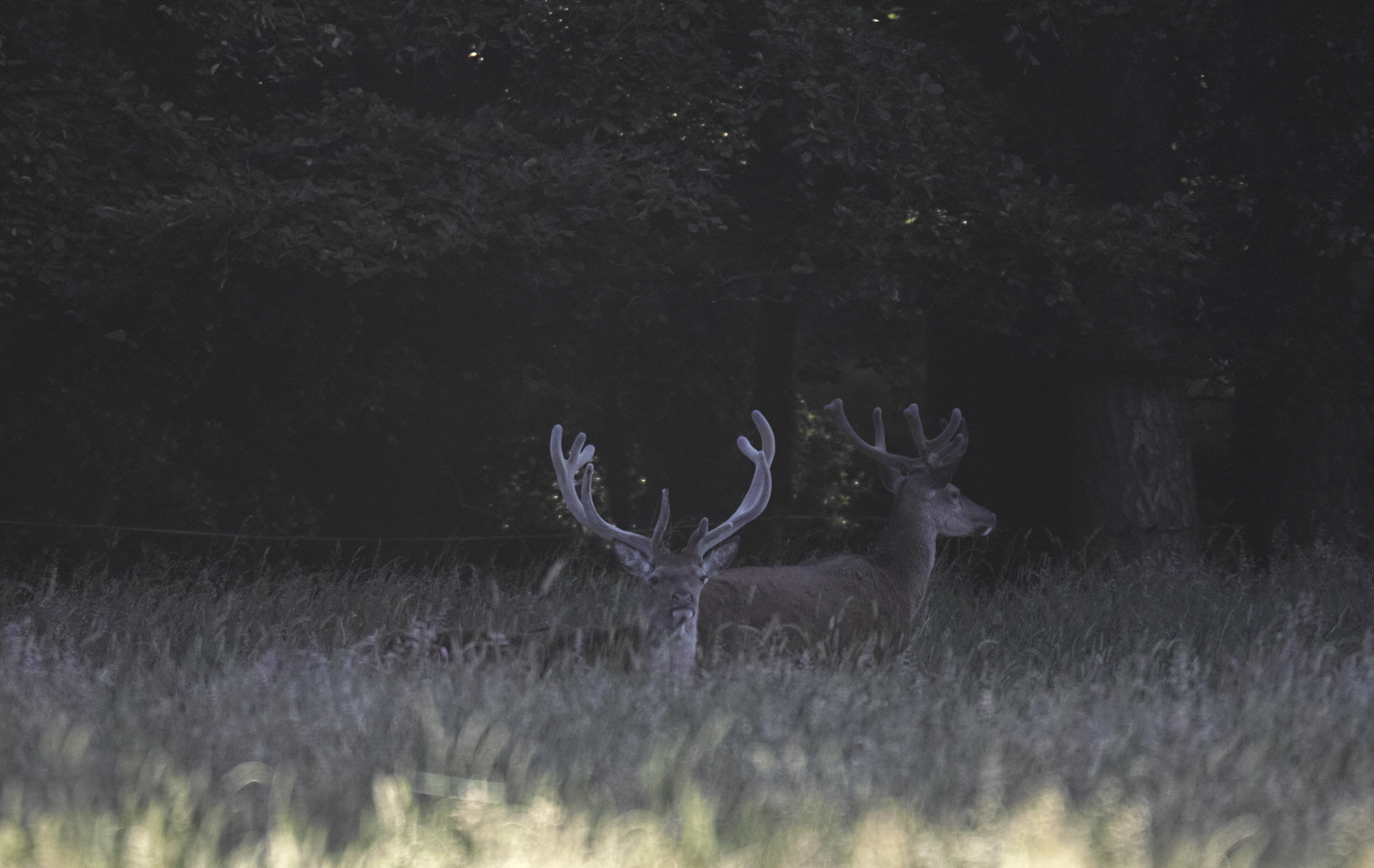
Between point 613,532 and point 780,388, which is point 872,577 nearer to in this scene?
point 613,532

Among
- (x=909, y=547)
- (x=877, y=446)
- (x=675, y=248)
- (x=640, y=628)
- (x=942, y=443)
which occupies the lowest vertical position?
(x=640, y=628)

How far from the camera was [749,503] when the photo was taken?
6.47 meters

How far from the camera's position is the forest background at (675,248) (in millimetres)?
9117

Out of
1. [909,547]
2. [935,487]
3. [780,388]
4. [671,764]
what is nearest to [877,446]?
[935,487]

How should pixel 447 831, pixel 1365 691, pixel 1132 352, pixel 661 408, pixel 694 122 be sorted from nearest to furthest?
pixel 447 831 → pixel 1365 691 → pixel 694 122 → pixel 1132 352 → pixel 661 408

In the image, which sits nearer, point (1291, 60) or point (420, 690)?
point (420, 690)

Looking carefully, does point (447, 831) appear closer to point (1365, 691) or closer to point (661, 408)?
point (1365, 691)

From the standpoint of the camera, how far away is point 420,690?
4609 millimetres

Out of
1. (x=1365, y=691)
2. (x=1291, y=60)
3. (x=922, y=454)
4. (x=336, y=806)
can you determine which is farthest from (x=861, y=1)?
(x=336, y=806)

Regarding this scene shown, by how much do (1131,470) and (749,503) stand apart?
4.97m

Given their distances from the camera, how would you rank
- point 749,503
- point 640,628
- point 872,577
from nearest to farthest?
point 640,628 → point 749,503 → point 872,577

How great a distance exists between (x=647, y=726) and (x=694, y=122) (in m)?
5.99

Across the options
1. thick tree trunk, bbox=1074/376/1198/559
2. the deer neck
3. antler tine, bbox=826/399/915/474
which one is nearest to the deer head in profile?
the deer neck

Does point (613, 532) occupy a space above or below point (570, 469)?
below
